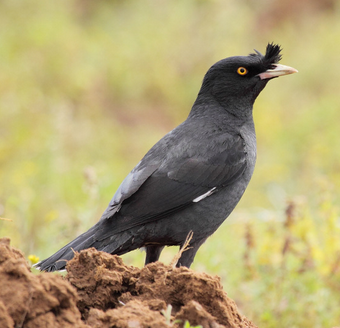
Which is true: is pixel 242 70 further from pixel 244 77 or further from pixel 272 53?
pixel 272 53

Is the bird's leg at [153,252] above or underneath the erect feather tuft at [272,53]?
underneath

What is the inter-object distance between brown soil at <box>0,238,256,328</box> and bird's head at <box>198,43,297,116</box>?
213 centimetres

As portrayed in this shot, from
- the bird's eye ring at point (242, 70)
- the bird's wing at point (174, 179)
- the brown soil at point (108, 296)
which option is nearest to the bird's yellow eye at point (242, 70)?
the bird's eye ring at point (242, 70)

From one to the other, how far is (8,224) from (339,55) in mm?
11290

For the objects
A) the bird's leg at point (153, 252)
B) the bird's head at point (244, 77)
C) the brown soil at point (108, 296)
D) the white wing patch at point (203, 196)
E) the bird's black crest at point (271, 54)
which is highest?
the bird's black crest at point (271, 54)

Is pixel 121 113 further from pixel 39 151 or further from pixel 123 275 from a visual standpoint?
pixel 123 275

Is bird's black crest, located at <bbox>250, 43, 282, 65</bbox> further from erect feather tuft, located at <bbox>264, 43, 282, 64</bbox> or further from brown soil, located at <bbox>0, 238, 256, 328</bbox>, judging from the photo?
brown soil, located at <bbox>0, 238, 256, 328</bbox>

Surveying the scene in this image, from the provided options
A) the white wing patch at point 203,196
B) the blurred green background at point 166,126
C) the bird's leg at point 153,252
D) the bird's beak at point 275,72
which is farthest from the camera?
the blurred green background at point 166,126

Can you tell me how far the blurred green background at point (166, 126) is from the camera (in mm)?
5066

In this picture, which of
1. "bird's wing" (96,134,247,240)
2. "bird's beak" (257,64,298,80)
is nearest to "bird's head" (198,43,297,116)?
"bird's beak" (257,64,298,80)

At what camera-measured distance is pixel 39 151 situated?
755cm

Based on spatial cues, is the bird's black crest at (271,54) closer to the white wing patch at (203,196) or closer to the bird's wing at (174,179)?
the bird's wing at (174,179)

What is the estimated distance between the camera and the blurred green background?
507cm

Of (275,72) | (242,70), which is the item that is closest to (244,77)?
(242,70)
